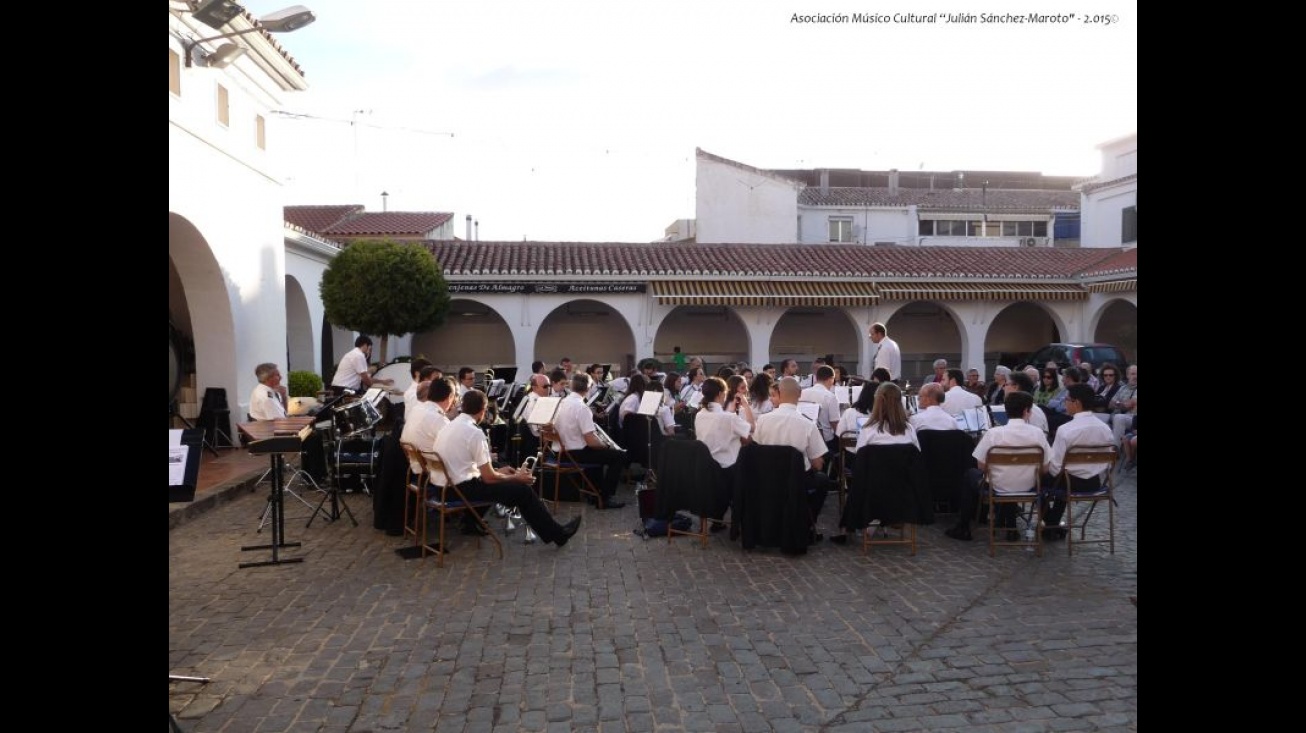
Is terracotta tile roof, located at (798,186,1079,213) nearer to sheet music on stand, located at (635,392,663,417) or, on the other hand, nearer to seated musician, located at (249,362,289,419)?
sheet music on stand, located at (635,392,663,417)

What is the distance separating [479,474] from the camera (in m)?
7.23

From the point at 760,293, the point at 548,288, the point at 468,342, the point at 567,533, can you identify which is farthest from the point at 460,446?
the point at 468,342

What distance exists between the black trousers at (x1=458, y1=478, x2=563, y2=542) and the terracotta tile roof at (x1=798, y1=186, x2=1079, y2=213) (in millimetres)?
28643

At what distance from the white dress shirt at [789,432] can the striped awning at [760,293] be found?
15.1 metres

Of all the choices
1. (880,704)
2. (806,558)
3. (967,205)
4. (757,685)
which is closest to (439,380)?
(806,558)

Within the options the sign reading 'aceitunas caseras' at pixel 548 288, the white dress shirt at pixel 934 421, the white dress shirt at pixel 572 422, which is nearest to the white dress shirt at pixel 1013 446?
the white dress shirt at pixel 934 421

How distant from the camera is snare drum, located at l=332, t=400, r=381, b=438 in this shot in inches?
334

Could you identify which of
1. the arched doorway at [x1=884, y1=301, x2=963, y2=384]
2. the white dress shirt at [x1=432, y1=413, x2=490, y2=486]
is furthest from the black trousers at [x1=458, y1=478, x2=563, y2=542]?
the arched doorway at [x1=884, y1=301, x2=963, y2=384]

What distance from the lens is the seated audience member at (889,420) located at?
7.25 meters

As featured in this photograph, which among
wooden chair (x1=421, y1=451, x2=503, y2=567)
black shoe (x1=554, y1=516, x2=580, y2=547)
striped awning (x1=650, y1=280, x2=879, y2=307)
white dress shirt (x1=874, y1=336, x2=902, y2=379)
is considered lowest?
black shoe (x1=554, y1=516, x2=580, y2=547)

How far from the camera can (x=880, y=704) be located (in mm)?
4309
